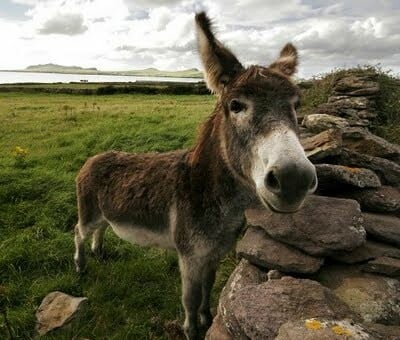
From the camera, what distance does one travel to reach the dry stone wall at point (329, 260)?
2.94 meters

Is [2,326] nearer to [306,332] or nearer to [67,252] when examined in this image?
[67,252]

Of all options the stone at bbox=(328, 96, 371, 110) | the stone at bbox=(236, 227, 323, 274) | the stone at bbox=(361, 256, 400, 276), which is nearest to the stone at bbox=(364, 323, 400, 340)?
the stone at bbox=(361, 256, 400, 276)

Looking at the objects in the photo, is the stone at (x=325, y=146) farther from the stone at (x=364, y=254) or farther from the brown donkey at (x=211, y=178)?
the stone at (x=364, y=254)

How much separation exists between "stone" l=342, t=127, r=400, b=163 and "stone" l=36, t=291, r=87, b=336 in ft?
13.4

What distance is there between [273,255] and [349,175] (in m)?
1.23

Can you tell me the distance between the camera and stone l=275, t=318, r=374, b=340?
2.55 metres

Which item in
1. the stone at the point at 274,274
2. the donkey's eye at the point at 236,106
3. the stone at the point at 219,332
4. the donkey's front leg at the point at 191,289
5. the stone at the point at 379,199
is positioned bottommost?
the donkey's front leg at the point at 191,289

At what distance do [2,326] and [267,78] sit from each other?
14.8 ft

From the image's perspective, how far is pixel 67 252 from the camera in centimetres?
757

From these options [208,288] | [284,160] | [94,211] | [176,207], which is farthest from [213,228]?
[94,211]

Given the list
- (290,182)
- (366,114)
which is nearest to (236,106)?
(290,182)

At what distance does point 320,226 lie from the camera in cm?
390

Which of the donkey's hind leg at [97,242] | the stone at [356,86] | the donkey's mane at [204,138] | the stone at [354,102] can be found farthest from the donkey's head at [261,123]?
the stone at [356,86]

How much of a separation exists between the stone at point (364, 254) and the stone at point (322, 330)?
1033mm
